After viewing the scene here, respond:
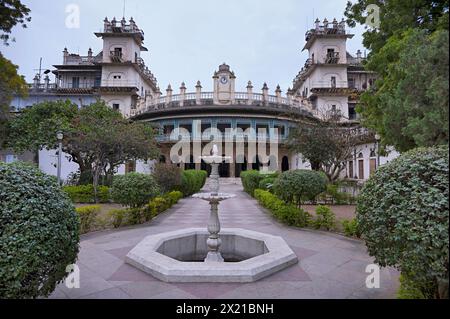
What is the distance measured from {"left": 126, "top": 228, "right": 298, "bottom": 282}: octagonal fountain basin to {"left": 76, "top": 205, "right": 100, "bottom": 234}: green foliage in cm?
309

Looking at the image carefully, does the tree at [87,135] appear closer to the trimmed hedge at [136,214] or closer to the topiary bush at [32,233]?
the trimmed hedge at [136,214]

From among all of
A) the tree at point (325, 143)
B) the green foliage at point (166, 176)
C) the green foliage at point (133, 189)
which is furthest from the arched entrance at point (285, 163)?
the green foliage at point (133, 189)

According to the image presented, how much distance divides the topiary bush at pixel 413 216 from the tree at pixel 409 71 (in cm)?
43

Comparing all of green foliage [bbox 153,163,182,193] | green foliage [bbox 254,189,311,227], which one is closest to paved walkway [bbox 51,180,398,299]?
green foliage [bbox 254,189,311,227]

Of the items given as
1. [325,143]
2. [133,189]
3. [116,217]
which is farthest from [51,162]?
[325,143]

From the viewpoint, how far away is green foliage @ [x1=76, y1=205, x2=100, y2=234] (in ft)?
27.8

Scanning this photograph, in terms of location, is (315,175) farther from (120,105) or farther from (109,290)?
(120,105)

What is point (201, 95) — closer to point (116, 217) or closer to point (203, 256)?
point (116, 217)

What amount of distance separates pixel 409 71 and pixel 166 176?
44.0 feet

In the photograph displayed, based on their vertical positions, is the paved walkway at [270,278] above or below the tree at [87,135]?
below

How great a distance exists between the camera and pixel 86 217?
28.2 feet

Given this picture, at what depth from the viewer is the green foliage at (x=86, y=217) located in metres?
8.47

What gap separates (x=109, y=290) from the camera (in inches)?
172
